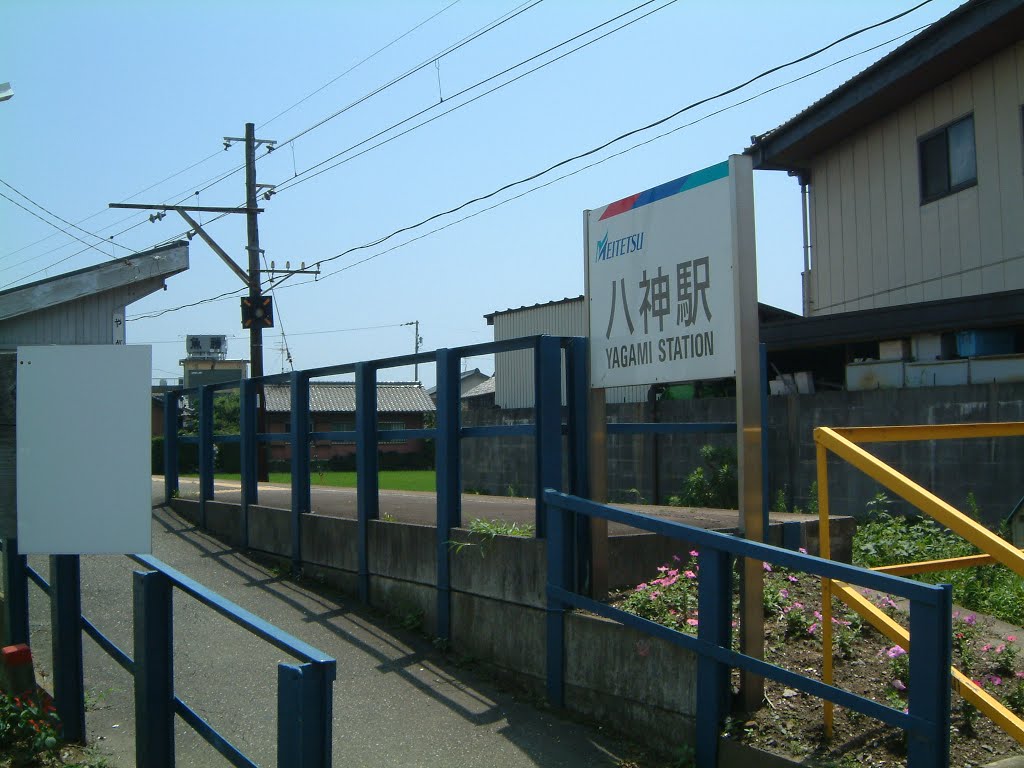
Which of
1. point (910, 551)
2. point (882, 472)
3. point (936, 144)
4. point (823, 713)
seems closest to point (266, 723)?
point (823, 713)

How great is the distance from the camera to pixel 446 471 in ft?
22.5

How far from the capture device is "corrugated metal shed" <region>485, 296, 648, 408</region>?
28253 mm

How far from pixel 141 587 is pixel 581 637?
7.56ft

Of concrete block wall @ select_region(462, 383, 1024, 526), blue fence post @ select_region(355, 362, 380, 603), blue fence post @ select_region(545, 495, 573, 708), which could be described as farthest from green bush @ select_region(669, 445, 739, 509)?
blue fence post @ select_region(545, 495, 573, 708)

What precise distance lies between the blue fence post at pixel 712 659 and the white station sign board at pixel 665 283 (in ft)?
3.56

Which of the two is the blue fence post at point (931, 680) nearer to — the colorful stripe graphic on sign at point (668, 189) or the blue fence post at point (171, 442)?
the colorful stripe graphic on sign at point (668, 189)

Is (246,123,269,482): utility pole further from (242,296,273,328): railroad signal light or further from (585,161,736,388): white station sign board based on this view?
(585,161,736,388): white station sign board

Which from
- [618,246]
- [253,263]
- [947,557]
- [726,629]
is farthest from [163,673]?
[253,263]

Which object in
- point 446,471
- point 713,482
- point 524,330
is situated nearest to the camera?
point 446,471

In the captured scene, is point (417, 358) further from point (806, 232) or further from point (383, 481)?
point (383, 481)

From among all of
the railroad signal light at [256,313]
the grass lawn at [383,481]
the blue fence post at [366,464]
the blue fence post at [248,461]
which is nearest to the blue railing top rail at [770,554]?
the blue fence post at [366,464]

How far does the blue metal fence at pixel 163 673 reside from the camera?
2.82m

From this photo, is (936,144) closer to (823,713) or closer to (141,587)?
(823,713)

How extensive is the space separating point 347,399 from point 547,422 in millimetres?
55940
